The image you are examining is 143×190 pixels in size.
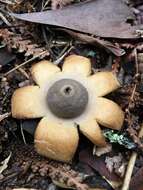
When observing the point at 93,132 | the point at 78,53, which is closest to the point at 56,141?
the point at 93,132

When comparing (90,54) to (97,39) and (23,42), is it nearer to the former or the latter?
(97,39)

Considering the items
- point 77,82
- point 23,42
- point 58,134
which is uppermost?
point 23,42

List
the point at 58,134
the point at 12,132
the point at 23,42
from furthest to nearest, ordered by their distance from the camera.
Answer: the point at 23,42 → the point at 12,132 → the point at 58,134

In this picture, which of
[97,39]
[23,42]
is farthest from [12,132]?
[97,39]

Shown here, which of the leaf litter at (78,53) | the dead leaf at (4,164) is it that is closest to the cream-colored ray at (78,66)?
the leaf litter at (78,53)

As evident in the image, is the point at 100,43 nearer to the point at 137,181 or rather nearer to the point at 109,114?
the point at 109,114

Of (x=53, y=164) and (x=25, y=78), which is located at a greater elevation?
(x=25, y=78)
